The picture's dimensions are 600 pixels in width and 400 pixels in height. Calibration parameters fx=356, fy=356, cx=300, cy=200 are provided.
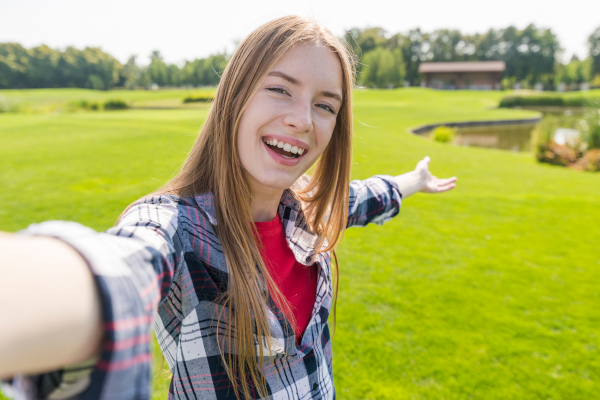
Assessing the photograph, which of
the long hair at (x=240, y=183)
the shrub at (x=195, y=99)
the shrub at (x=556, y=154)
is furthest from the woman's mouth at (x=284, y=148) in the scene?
the shrub at (x=195, y=99)

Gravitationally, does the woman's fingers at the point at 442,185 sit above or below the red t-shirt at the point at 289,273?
above

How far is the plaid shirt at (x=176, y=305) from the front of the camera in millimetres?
520

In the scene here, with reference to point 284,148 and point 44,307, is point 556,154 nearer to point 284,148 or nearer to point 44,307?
point 284,148

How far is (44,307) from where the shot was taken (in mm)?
469

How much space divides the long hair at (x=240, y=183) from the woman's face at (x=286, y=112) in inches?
1.3

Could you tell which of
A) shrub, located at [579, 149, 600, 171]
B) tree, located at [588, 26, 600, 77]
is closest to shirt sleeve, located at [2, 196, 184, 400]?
shrub, located at [579, 149, 600, 171]

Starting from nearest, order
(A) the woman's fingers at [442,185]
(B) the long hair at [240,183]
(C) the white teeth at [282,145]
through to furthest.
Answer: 1. (B) the long hair at [240,183]
2. (C) the white teeth at [282,145]
3. (A) the woman's fingers at [442,185]

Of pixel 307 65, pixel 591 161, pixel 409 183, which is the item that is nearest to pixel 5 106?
pixel 409 183

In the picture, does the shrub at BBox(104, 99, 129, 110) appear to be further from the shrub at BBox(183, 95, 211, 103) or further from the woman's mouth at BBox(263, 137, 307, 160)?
the woman's mouth at BBox(263, 137, 307, 160)

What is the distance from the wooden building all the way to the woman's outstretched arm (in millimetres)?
66567

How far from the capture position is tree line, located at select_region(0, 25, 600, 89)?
56.9m

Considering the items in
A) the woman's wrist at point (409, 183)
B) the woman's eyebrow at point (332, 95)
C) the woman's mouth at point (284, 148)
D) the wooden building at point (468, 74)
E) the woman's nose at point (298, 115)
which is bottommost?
the woman's wrist at point (409, 183)

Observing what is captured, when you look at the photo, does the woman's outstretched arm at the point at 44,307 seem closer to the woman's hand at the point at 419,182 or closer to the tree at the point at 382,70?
the woman's hand at the point at 419,182

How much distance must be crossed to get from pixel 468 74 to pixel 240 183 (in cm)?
6815
